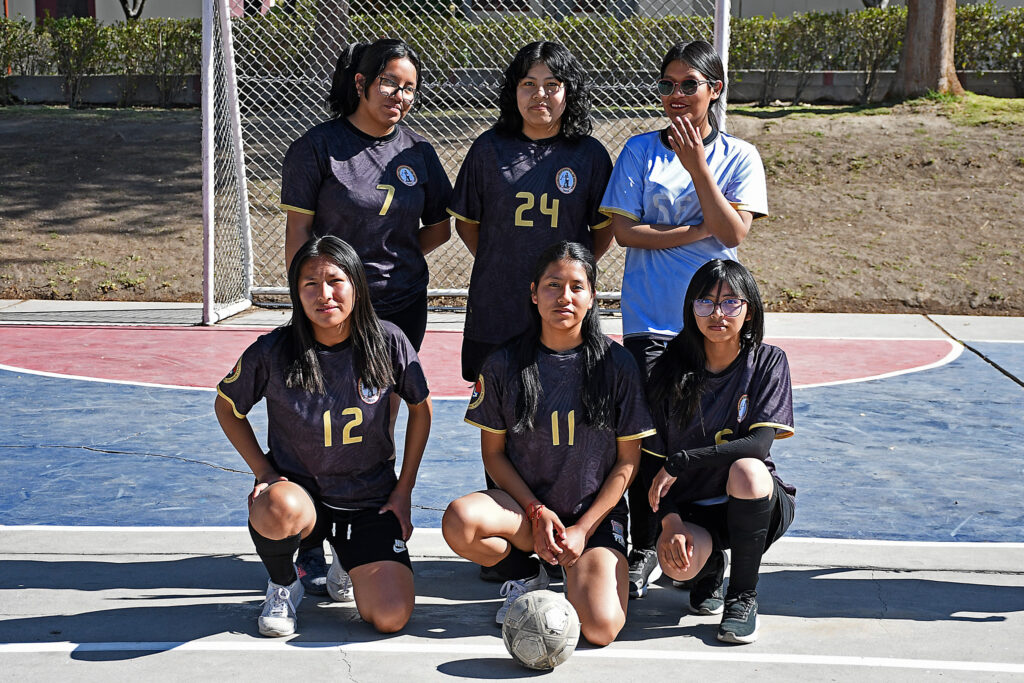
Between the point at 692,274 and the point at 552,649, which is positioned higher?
the point at 692,274

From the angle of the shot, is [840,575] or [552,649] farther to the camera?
[840,575]

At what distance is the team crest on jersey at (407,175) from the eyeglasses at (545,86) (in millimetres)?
558

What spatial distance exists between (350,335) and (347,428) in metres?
0.33

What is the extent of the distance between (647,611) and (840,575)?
2.61ft

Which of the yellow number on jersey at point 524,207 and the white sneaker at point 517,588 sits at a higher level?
the yellow number on jersey at point 524,207

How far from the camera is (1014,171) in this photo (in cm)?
1273

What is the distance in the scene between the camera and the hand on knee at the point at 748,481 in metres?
3.56

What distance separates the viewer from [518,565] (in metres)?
3.90

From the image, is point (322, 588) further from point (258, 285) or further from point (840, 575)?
point (258, 285)

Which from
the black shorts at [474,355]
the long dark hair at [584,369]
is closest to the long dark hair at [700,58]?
the long dark hair at [584,369]

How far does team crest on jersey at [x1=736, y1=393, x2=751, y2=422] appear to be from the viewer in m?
3.81

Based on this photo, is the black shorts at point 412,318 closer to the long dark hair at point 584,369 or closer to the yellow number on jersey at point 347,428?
the yellow number on jersey at point 347,428

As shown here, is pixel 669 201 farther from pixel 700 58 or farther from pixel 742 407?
pixel 742 407

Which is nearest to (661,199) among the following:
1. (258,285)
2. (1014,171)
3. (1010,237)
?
(258,285)
